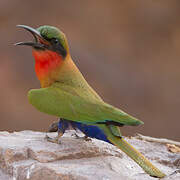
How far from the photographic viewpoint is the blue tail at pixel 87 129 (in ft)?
9.83

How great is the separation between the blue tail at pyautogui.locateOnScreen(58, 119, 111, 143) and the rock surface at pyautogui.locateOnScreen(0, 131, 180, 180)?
15cm

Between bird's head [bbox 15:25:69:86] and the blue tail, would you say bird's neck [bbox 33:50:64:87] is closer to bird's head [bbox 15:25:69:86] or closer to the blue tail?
bird's head [bbox 15:25:69:86]

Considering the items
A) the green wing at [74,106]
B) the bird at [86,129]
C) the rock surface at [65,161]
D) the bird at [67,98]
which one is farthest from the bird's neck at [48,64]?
the rock surface at [65,161]

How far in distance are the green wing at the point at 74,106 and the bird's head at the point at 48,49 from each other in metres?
0.18

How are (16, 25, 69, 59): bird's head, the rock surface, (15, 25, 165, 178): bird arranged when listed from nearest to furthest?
the rock surface < (15, 25, 165, 178): bird < (16, 25, 69, 59): bird's head

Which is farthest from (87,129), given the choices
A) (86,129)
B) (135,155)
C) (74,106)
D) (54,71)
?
(54,71)

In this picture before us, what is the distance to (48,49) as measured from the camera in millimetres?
3213

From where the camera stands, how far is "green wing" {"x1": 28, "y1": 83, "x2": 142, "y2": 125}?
2.96 m

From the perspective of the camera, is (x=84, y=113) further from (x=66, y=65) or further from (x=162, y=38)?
(x=162, y=38)

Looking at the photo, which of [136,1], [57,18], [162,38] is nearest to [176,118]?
[162,38]

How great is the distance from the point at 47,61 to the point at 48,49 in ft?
0.31

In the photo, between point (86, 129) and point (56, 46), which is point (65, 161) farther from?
point (56, 46)

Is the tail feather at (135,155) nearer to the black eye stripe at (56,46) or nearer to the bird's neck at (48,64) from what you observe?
the bird's neck at (48,64)

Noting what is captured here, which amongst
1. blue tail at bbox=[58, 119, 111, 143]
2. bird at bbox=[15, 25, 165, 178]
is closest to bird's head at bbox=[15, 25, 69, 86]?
bird at bbox=[15, 25, 165, 178]
